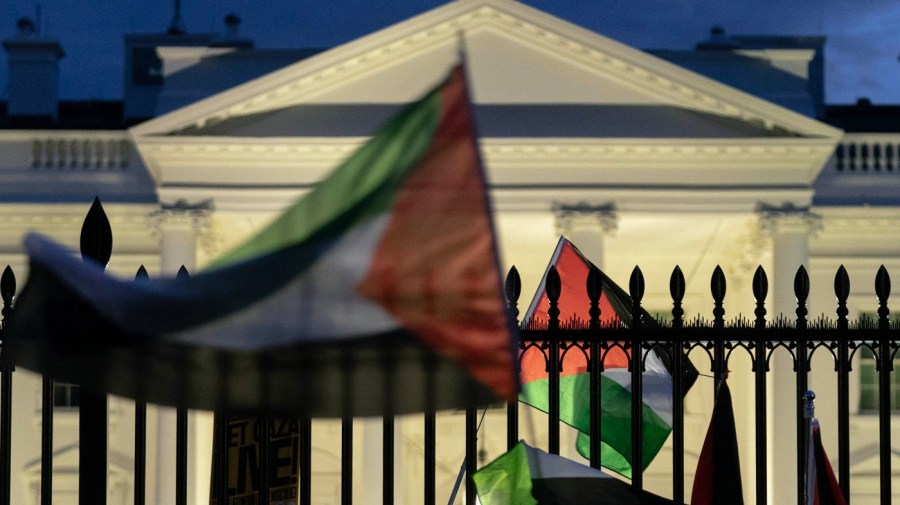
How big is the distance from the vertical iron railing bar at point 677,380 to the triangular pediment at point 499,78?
19082mm

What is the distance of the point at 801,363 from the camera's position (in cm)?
499

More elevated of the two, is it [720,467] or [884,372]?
[884,372]

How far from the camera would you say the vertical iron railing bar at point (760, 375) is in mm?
4926

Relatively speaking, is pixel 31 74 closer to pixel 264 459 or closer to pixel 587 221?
pixel 587 221

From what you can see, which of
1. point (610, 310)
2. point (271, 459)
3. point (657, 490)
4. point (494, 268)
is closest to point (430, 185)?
point (494, 268)

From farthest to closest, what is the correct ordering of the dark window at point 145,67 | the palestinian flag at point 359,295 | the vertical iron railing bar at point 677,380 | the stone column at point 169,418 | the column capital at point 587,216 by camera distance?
the dark window at point 145,67, the column capital at point 587,216, the stone column at point 169,418, the vertical iron railing bar at point 677,380, the palestinian flag at point 359,295

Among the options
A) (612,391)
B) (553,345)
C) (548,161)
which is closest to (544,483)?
(553,345)

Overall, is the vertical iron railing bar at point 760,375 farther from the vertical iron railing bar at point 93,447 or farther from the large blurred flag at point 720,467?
the vertical iron railing bar at point 93,447

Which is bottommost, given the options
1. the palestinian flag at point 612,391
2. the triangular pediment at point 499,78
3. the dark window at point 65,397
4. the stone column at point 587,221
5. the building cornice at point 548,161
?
the dark window at point 65,397

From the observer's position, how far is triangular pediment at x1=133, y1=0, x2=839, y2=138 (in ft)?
78.9

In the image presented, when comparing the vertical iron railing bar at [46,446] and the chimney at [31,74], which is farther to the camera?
the chimney at [31,74]

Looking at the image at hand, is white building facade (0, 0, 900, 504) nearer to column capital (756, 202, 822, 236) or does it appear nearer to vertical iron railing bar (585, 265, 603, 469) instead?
column capital (756, 202, 822, 236)

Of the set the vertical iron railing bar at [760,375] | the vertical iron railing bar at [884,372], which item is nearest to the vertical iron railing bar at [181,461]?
the vertical iron railing bar at [760,375]

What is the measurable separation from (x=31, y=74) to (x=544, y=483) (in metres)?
31.1
